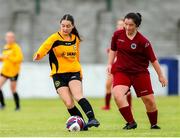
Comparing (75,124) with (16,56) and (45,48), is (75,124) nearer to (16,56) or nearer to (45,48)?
(45,48)

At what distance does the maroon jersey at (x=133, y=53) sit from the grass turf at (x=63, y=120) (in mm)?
1077

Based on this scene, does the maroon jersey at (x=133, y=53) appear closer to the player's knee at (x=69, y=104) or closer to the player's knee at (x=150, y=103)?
the player's knee at (x=150, y=103)

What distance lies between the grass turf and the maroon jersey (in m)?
1.08

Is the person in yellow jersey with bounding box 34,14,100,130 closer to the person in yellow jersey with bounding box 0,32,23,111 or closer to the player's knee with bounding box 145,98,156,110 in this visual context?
the player's knee with bounding box 145,98,156,110

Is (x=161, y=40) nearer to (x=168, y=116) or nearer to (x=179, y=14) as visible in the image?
(x=179, y=14)

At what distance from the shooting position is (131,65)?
13.4m

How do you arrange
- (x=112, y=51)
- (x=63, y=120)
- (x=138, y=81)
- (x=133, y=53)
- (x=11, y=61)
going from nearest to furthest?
(x=133, y=53) → (x=138, y=81) → (x=112, y=51) → (x=63, y=120) → (x=11, y=61)

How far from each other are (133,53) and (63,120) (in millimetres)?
4547

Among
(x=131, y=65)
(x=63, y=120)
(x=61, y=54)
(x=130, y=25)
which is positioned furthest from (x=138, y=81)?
(x=63, y=120)

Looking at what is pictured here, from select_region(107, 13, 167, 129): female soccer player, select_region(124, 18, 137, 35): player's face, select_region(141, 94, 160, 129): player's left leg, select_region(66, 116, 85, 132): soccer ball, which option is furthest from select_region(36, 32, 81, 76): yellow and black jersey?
select_region(141, 94, 160, 129): player's left leg

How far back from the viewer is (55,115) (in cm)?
1955

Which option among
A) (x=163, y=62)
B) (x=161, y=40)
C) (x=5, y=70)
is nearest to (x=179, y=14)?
(x=161, y=40)

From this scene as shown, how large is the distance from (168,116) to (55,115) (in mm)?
2838

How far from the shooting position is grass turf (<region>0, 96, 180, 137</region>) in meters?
12.9
